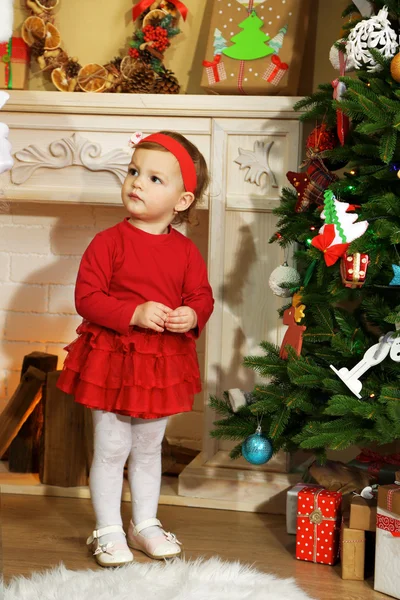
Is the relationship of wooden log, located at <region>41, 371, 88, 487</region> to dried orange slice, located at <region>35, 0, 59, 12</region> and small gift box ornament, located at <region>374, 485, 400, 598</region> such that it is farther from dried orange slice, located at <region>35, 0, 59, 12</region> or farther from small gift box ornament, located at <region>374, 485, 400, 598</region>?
dried orange slice, located at <region>35, 0, 59, 12</region>

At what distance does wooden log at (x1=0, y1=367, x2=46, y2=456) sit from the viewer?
279cm

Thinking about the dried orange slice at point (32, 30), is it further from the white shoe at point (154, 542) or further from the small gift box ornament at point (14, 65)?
the white shoe at point (154, 542)

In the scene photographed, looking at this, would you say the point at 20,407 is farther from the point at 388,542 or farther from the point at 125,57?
the point at 388,542

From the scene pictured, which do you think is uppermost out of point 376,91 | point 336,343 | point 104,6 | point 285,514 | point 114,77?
point 104,6

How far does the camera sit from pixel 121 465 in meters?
2.24

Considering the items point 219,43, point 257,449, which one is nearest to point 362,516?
point 257,449

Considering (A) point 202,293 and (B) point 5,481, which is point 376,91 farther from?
(B) point 5,481

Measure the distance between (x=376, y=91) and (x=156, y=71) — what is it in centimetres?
88

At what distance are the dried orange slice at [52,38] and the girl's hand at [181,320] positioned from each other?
1126mm

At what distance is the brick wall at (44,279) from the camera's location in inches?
119

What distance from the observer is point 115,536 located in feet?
7.17

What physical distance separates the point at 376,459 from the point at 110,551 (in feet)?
2.62

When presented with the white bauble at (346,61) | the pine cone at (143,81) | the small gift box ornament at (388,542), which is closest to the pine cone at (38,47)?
the pine cone at (143,81)

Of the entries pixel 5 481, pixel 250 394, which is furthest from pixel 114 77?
pixel 5 481
